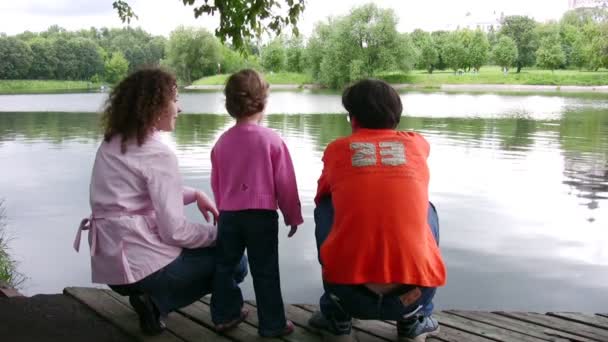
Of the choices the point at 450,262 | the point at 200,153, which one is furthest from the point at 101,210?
Result: the point at 200,153

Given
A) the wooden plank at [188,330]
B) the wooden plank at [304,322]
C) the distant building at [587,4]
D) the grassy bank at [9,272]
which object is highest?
the distant building at [587,4]

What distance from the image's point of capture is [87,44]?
38812mm

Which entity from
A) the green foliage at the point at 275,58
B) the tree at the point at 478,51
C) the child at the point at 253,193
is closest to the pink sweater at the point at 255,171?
the child at the point at 253,193

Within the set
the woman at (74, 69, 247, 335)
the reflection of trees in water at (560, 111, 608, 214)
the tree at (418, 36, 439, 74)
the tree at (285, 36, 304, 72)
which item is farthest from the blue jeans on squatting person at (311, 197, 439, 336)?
the tree at (418, 36, 439, 74)

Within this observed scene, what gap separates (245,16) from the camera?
4.51m

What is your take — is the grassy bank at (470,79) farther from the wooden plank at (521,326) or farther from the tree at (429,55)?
the wooden plank at (521,326)

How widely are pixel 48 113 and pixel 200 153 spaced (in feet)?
45.4

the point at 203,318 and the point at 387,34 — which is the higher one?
the point at 387,34

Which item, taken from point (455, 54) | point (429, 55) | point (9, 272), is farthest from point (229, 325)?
point (455, 54)

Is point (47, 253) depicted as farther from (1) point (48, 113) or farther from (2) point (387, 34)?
(2) point (387, 34)

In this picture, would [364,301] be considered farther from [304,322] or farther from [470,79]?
[470,79]

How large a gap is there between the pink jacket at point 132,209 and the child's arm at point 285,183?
1.31 ft

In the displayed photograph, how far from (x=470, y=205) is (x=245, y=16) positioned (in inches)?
182

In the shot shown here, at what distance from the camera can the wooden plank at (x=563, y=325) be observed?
2790mm
